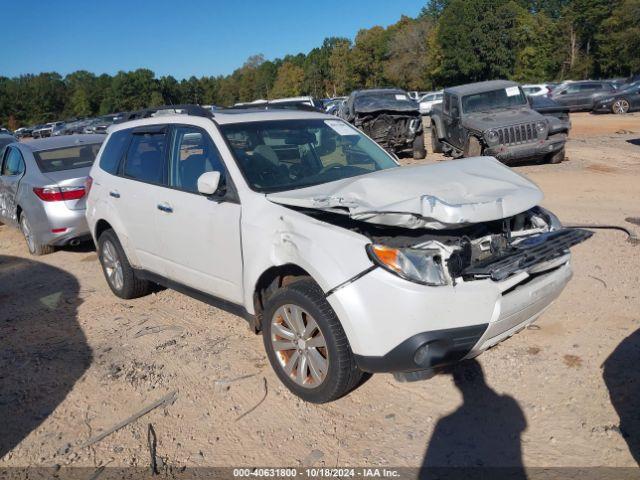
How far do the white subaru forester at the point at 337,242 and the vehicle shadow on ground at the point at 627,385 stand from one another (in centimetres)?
66

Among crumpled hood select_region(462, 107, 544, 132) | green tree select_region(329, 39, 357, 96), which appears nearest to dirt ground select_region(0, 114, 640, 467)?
crumpled hood select_region(462, 107, 544, 132)

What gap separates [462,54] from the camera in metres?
60.4

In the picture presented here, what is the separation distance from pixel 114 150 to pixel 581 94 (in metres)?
29.3

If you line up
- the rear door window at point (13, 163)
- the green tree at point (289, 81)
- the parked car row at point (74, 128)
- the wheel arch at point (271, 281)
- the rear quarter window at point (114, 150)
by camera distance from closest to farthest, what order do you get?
the wheel arch at point (271, 281) < the rear quarter window at point (114, 150) < the rear door window at point (13, 163) < the parked car row at point (74, 128) < the green tree at point (289, 81)

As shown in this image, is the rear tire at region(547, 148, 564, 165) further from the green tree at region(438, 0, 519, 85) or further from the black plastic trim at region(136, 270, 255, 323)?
the green tree at region(438, 0, 519, 85)

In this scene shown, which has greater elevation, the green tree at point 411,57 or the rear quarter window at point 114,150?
the green tree at point 411,57

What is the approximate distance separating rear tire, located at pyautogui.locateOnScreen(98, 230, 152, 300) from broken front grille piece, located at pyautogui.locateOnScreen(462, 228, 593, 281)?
3.65 metres

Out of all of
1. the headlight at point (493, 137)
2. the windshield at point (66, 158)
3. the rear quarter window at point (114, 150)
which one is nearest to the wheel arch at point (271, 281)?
the rear quarter window at point (114, 150)

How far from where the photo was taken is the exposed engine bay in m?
3.24

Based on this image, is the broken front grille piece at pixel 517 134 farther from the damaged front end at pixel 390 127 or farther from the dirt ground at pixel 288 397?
the dirt ground at pixel 288 397

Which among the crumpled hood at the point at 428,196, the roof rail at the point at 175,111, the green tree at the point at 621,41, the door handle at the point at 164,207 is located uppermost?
the green tree at the point at 621,41

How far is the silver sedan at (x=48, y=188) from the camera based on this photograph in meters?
7.57

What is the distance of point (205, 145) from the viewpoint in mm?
4516

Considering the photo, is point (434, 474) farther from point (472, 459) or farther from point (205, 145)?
point (205, 145)
